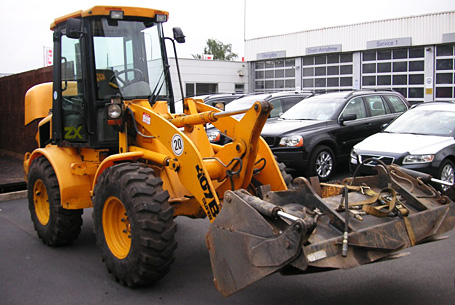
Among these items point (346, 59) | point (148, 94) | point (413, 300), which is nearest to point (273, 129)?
point (148, 94)

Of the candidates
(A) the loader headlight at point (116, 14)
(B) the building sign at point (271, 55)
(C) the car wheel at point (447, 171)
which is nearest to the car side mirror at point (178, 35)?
(A) the loader headlight at point (116, 14)

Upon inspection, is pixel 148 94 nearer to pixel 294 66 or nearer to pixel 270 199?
pixel 270 199

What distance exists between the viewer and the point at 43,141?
300 inches

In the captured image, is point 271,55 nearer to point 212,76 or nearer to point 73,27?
point 212,76

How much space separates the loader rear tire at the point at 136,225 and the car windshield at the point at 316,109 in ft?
22.9

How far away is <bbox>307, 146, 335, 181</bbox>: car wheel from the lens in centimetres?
1055

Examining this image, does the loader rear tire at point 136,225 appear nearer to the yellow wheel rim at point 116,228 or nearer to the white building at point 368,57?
the yellow wheel rim at point 116,228

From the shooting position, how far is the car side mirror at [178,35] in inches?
263

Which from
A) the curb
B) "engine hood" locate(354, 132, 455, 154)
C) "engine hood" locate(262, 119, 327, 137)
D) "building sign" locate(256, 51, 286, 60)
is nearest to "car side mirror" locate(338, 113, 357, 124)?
"engine hood" locate(262, 119, 327, 137)

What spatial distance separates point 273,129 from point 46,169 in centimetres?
545


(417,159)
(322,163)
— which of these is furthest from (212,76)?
(417,159)

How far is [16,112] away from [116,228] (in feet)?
37.4

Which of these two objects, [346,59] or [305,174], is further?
[346,59]

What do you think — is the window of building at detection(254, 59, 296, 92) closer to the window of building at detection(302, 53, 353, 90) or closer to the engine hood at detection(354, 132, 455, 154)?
the window of building at detection(302, 53, 353, 90)
